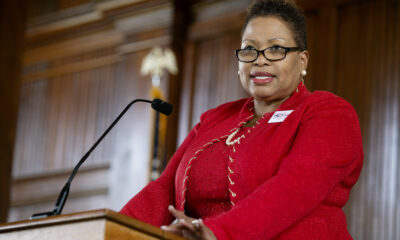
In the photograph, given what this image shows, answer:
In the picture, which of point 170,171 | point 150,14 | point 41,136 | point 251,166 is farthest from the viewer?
point 41,136

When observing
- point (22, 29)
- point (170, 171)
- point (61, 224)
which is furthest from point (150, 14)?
point (61, 224)

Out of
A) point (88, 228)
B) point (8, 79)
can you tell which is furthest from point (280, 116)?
point (8, 79)

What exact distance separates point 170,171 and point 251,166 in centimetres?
48

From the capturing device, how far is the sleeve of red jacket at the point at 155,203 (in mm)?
2311

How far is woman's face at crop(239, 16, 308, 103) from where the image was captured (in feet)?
7.45

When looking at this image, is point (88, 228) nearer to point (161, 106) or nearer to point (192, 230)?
point (192, 230)

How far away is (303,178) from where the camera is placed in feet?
6.44

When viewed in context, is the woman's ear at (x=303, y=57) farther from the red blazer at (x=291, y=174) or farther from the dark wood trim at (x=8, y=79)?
the dark wood trim at (x=8, y=79)

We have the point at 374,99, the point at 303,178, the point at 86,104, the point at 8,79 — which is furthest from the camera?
the point at 86,104

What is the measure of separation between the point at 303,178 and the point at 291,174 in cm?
4

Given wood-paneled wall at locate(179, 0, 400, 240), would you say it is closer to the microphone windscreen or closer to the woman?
the woman

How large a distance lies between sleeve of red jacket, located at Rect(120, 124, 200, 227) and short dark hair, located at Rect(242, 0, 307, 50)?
66cm

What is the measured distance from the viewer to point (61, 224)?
1.68 meters

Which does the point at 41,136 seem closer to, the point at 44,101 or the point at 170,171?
→ the point at 44,101
